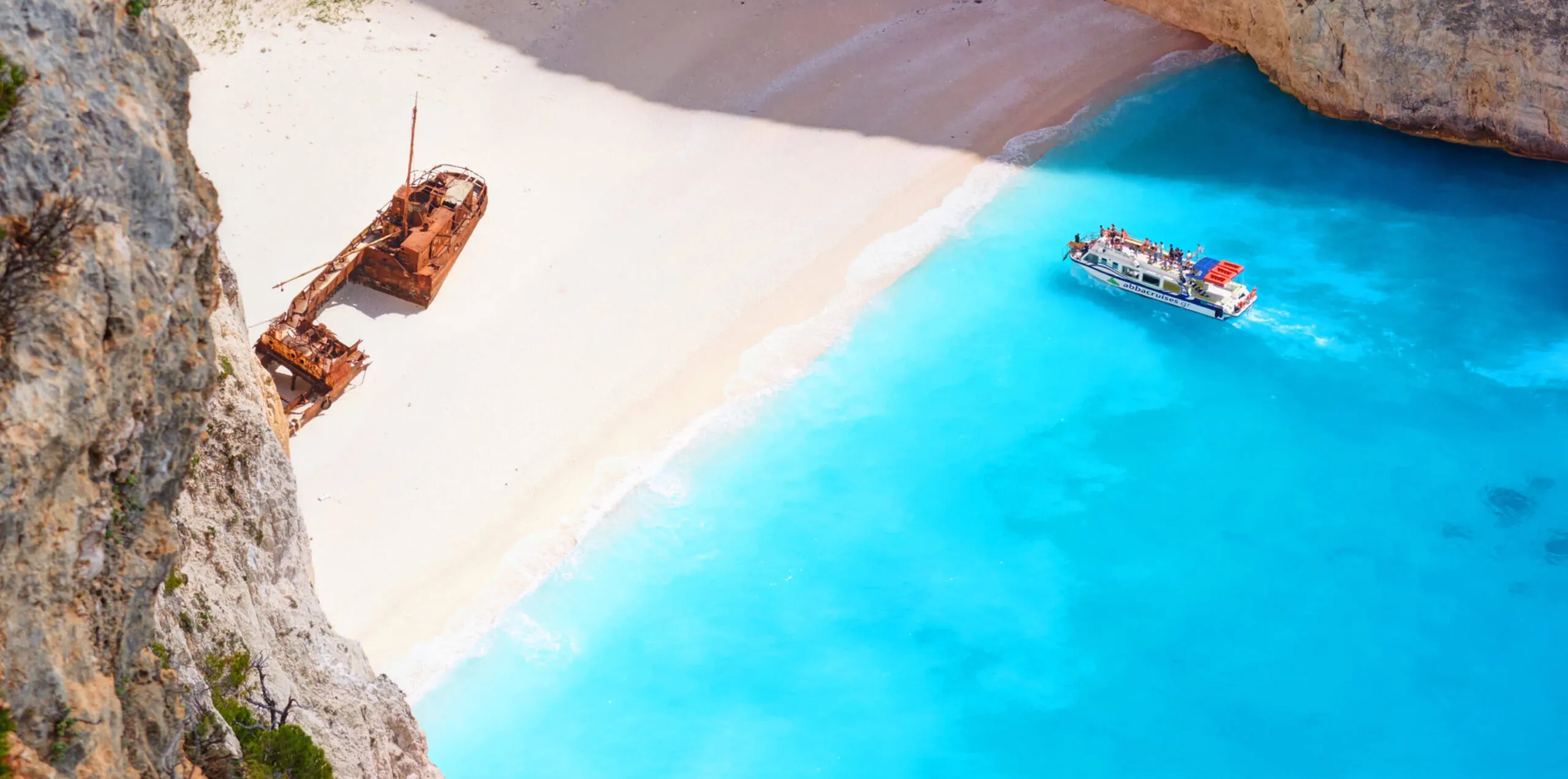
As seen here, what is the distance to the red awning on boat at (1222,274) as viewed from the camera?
3709cm

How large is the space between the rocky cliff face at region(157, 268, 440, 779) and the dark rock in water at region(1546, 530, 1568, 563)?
82.7ft

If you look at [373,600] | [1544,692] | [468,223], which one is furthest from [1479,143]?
[373,600]

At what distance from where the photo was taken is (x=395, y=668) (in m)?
26.9

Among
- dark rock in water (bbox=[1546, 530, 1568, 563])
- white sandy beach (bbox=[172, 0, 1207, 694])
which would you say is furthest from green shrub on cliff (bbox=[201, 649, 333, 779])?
dark rock in water (bbox=[1546, 530, 1568, 563])

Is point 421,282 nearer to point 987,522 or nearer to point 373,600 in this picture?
point 373,600

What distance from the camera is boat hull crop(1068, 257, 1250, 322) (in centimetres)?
3719

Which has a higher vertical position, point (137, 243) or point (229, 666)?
point (137, 243)

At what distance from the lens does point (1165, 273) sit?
37625 millimetres

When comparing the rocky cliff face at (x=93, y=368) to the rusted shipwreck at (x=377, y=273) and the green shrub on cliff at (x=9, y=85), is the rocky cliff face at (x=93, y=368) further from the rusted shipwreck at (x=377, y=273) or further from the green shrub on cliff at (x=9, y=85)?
the rusted shipwreck at (x=377, y=273)

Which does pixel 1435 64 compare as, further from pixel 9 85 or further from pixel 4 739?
pixel 4 739

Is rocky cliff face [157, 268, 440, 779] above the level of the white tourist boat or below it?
above

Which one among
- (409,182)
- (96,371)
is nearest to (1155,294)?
(409,182)

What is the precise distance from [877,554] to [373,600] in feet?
35.7

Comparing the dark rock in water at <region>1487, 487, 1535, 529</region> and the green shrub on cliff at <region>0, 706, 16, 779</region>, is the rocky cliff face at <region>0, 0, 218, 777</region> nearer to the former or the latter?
the green shrub on cliff at <region>0, 706, 16, 779</region>
